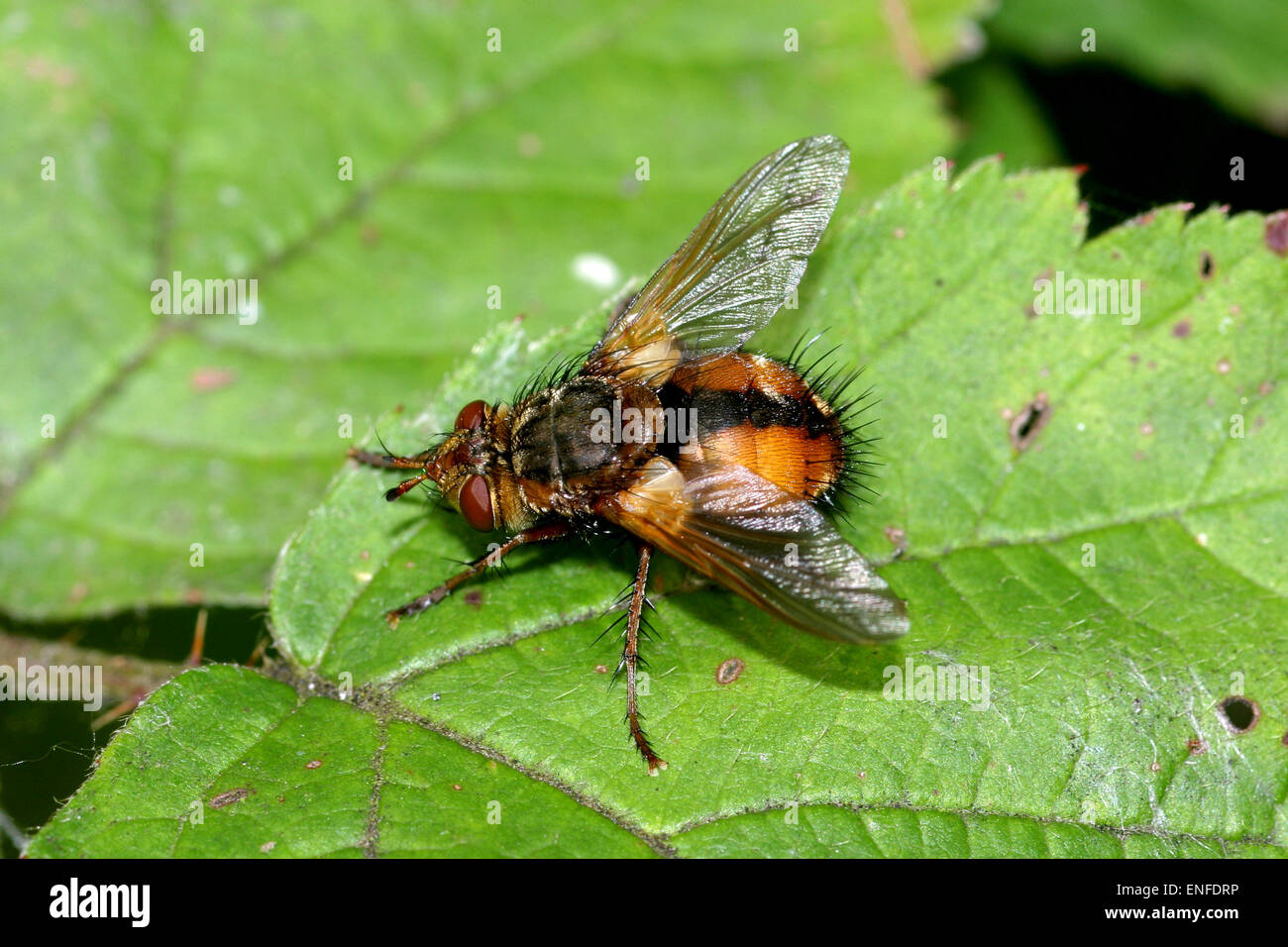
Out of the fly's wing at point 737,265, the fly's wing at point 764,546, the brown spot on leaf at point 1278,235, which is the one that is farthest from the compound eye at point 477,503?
the brown spot on leaf at point 1278,235

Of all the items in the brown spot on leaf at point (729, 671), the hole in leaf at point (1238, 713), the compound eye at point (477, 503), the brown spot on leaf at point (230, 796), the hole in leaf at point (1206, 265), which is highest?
the hole in leaf at point (1206, 265)

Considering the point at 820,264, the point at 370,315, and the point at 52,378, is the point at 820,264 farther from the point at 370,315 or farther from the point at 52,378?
the point at 52,378

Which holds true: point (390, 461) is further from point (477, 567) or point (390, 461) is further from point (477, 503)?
point (477, 567)

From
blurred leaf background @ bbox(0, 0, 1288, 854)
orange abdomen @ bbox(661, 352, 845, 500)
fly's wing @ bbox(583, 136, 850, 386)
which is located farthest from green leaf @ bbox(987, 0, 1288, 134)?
orange abdomen @ bbox(661, 352, 845, 500)

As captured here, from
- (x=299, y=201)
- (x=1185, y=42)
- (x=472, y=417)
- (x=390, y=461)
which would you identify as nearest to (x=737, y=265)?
(x=472, y=417)

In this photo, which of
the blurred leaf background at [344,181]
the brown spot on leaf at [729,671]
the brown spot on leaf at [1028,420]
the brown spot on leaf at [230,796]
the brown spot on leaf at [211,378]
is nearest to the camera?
the brown spot on leaf at [230,796]

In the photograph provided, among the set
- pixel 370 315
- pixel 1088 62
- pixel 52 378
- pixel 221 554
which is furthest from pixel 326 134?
pixel 1088 62

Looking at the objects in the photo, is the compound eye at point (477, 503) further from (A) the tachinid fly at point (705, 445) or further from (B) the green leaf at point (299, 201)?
(B) the green leaf at point (299, 201)
